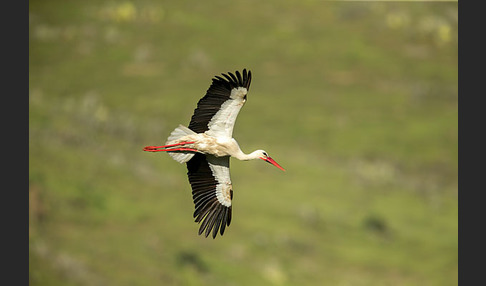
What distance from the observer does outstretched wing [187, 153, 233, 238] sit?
43.2ft

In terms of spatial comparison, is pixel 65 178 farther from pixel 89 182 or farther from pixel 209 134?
pixel 209 134

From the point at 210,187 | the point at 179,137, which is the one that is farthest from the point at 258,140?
the point at 179,137

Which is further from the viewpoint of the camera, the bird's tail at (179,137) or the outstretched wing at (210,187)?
the outstretched wing at (210,187)

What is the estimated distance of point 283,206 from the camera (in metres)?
32.3

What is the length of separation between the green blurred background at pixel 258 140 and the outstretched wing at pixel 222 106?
14.7m

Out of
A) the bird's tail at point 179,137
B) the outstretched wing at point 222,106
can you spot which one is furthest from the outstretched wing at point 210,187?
the outstretched wing at point 222,106

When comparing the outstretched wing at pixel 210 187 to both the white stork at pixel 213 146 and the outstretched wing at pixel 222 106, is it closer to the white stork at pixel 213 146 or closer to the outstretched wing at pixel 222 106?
the white stork at pixel 213 146

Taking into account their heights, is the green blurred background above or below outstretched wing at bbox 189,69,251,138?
above

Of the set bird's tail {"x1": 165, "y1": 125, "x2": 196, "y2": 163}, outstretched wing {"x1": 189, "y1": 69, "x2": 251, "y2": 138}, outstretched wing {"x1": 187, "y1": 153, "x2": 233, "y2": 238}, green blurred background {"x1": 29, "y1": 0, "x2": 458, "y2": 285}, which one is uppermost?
green blurred background {"x1": 29, "y1": 0, "x2": 458, "y2": 285}

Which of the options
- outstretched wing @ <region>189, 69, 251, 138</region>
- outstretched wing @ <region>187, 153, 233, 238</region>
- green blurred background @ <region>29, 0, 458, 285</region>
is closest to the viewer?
outstretched wing @ <region>189, 69, 251, 138</region>

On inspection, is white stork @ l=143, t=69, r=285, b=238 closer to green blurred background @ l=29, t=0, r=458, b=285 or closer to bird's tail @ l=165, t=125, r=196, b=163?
bird's tail @ l=165, t=125, r=196, b=163

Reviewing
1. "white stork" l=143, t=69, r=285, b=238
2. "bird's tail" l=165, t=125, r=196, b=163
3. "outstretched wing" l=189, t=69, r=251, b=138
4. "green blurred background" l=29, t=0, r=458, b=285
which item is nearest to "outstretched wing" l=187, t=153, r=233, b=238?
"white stork" l=143, t=69, r=285, b=238

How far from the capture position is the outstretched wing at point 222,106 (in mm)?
12594

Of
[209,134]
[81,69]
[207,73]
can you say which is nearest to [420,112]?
[207,73]
